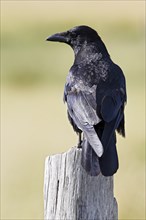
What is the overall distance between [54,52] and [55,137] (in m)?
6.16

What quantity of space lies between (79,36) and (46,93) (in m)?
7.47

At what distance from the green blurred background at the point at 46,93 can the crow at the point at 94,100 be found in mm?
2256

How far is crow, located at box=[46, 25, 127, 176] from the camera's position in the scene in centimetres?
654

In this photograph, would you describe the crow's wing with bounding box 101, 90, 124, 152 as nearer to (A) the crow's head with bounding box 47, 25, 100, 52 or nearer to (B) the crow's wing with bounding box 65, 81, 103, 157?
(B) the crow's wing with bounding box 65, 81, 103, 157

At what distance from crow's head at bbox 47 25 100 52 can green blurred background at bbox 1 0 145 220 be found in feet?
7.22

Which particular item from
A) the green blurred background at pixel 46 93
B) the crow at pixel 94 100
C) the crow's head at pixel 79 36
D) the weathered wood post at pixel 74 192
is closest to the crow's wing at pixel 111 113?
the crow at pixel 94 100

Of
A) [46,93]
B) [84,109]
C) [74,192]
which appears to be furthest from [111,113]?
[46,93]

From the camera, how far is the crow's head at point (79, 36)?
8273mm

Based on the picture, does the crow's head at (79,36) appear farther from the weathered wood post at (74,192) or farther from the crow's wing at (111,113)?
the weathered wood post at (74,192)

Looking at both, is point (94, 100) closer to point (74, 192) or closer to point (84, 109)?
point (84, 109)

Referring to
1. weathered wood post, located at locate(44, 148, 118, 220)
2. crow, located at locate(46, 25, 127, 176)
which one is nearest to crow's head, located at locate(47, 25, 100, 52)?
crow, located at locate(46, 25, 127, 176)

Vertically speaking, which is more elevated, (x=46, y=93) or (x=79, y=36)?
(x=46, y=93)

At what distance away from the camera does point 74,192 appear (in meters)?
6.12

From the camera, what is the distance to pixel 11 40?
67.7 ft
